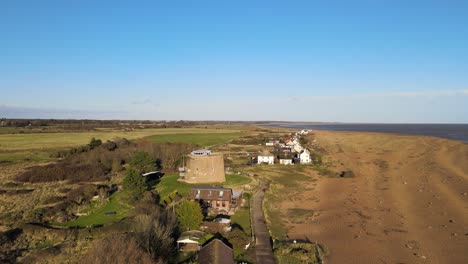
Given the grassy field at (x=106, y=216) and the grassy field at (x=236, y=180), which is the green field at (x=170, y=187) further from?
the grassy field at (x=236, y=180)

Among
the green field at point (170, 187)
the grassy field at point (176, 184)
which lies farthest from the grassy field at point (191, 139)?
the green field at point (170, 187)

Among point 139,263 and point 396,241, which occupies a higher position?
point 139,263

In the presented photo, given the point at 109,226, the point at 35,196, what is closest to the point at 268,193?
the point at 109,226

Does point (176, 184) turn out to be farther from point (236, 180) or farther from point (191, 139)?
point (191, 139)

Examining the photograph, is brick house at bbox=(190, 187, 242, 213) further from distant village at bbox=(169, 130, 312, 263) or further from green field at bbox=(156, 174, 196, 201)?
green field at bbox=(156, 174, 196, 201)

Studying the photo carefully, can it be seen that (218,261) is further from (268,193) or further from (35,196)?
(35,196)

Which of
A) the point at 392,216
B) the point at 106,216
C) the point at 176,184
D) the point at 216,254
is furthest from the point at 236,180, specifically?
the point at 216,254
